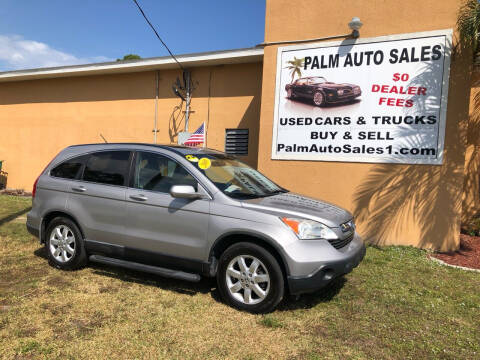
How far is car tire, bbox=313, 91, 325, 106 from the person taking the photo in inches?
287

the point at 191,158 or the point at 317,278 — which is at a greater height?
the point at 191,158

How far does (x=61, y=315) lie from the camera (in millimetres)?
3629

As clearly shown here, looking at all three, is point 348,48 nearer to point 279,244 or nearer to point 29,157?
point 279,244

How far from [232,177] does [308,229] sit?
126 centimetres

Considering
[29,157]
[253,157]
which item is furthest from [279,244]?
[29,157]

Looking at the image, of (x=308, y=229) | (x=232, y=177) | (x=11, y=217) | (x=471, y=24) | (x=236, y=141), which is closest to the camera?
(x=308, y=229)

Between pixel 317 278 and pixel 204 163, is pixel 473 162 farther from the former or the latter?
→ pixel 204 163

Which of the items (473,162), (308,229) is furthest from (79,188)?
(473,162)

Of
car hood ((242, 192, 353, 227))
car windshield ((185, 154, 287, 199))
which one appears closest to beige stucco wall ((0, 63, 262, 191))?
car windshield ((185, 154, 287, 199))

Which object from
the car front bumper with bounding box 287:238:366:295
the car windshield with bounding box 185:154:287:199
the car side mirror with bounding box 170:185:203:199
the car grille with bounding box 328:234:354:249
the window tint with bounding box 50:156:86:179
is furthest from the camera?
the window tint with bounding box 50:156:86:179

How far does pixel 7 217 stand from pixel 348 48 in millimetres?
8262

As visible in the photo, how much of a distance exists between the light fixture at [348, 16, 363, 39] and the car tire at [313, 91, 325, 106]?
123 centimetres

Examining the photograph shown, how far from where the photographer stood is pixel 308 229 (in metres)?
3.68

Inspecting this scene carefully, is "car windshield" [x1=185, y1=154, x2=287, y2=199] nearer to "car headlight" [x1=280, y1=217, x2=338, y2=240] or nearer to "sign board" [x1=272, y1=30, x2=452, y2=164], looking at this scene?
"car headlight" [x1=280, y1=217, x2=338, y2=240]
